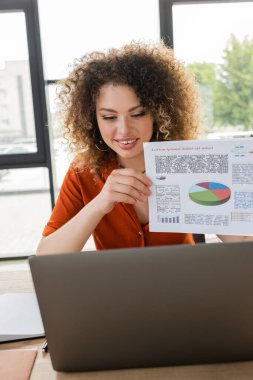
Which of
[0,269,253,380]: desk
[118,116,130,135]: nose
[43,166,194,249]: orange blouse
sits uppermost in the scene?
[118,116,130,135]: nose

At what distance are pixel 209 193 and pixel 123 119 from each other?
16.5 inches

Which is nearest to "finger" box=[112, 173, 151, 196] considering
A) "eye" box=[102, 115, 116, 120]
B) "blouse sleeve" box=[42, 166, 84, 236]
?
"eye" box=[102, 115, 116, 120]

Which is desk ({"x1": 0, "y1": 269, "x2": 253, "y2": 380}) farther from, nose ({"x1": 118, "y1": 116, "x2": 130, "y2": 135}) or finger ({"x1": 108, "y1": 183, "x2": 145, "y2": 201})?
nose ({"x1": 118, "y1": 116, "x2": 130, "y2": 135})

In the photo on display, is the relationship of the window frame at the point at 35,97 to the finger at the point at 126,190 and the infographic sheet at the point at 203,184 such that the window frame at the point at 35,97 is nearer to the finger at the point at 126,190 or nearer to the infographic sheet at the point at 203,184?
the finger at the point at 126,190

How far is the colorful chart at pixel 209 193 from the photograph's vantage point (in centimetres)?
93

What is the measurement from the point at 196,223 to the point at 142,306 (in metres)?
0.34

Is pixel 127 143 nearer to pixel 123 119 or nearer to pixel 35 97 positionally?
pixel 123 119

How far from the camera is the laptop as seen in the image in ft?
2.19

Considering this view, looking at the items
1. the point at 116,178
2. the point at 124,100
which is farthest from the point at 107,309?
the point at 124,100

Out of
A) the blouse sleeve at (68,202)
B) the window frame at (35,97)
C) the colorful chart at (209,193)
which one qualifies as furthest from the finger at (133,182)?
the window frame at (35,97)

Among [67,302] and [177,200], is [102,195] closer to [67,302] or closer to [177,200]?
[177,200]

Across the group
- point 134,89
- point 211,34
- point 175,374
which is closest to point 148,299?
point 175,374

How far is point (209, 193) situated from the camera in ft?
3.07

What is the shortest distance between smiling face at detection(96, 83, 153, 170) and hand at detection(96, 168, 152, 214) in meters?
0.17
